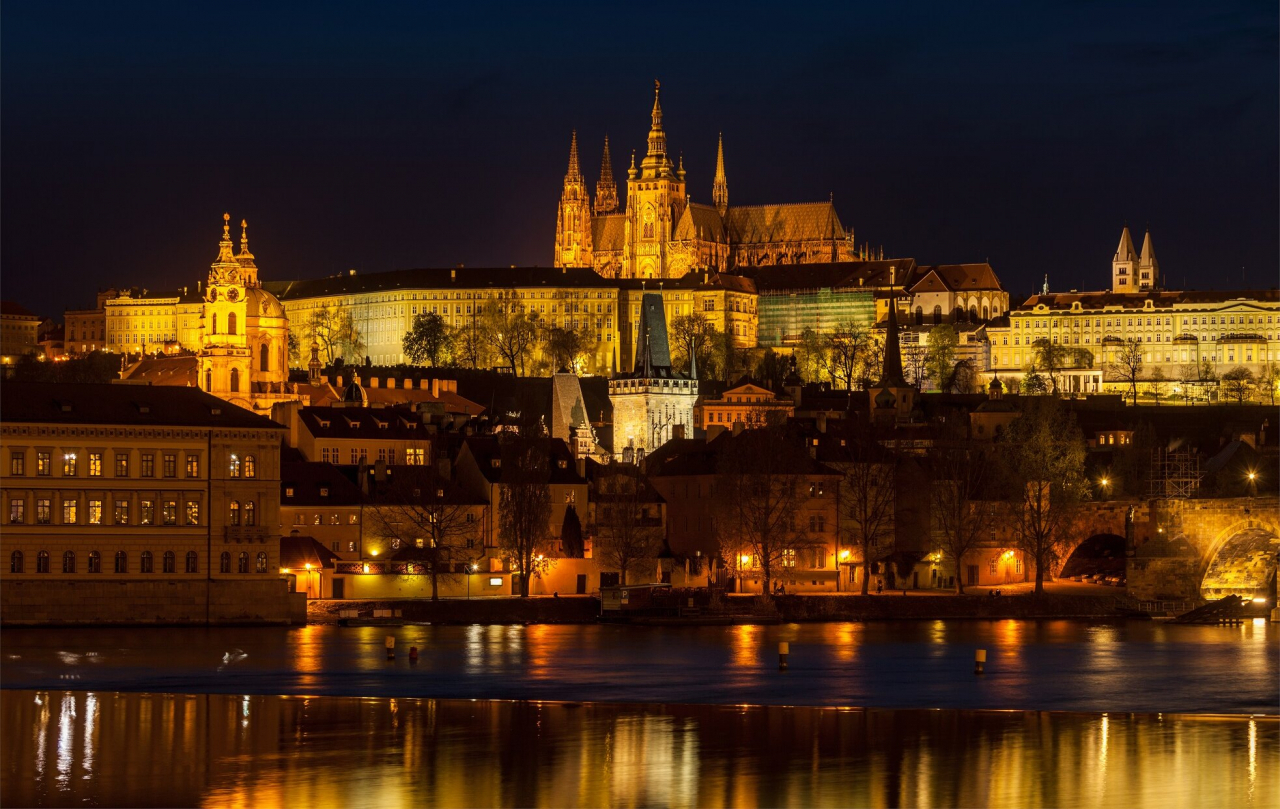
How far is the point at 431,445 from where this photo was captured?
290 feet

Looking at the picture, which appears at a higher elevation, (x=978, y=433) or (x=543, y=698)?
(x=978, y=433)

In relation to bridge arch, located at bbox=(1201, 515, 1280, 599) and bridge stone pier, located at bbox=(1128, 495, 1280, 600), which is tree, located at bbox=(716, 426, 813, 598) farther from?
bridge arch, located at bbox=(1201, 515, 1280, 599)

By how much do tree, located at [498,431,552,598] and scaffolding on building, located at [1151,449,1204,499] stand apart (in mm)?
23776

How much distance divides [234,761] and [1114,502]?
6299cm

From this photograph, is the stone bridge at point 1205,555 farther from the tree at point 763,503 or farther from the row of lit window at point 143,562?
the row of lit window at point 143,562

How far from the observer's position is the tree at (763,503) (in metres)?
79.6

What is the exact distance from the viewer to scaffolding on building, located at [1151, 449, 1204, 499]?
3489 inches

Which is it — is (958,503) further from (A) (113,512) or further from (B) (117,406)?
(A) (113,512)

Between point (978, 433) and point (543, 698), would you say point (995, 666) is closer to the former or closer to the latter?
point (543, 698)

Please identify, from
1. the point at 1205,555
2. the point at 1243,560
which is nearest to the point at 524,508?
the point at 1205,555

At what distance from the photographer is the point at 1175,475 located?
94.9 metres

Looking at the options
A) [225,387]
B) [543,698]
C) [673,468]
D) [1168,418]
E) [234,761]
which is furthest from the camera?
[1168,418]

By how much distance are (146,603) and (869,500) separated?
3075cm

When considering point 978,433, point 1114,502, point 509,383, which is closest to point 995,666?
point 1114,502
